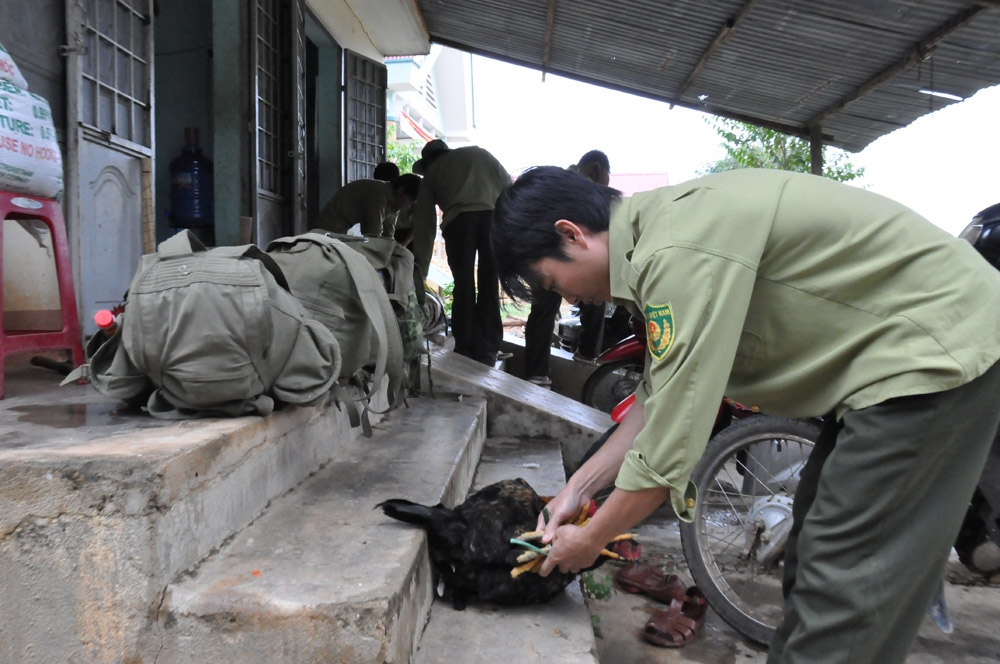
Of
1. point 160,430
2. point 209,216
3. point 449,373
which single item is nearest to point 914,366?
point 160,430

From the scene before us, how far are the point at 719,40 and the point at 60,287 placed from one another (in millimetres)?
4258

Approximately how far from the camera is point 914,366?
1281 mm

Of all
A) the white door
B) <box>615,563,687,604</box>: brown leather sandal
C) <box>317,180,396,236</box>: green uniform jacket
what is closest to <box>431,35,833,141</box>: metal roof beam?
<box>317,180,396,236</box>: green uniform jacket

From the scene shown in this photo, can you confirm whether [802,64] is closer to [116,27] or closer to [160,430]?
[116,27]

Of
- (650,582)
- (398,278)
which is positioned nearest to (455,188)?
(398,278)

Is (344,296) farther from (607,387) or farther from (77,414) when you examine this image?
(607,387)

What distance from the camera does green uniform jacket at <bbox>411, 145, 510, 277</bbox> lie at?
202 inches

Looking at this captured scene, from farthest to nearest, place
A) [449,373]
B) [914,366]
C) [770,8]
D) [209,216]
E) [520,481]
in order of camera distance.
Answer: [209,216] < [770,8] < [449,373] < [520,481] < [914,366]

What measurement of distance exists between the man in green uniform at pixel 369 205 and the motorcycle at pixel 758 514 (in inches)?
154

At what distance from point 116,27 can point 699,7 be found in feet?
10.8

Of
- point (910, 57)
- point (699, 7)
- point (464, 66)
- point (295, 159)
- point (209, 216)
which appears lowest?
point (209, 216)

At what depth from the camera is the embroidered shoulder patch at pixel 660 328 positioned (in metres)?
1.28

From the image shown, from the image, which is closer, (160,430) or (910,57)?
(160,430)

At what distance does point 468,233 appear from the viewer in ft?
17.0
